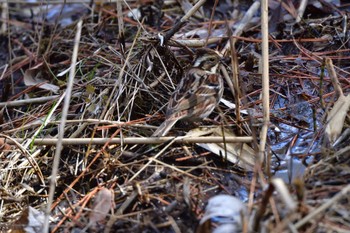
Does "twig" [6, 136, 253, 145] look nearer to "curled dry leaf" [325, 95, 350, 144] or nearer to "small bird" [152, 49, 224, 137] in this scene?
"small bird" [152, 49, 224, 137]

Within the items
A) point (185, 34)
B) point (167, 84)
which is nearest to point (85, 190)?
point (167, 84)

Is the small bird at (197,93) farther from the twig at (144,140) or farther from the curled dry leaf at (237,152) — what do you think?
the curled dry leaf at (237,152)

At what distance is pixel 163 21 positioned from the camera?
718 cm

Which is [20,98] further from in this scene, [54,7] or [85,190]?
[54,7]

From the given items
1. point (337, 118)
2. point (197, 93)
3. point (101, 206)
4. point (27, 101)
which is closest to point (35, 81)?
point (27, 101)

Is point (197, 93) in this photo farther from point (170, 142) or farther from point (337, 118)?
Result: point (337, 118)

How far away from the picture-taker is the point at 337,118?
15.1 ft

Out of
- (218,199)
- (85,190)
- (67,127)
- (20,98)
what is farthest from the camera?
(20,98)

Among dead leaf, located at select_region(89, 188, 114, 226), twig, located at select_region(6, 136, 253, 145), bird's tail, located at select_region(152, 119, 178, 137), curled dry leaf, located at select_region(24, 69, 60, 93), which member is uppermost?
curled dry leaf, located at select_region(24, 69, 60, 93)

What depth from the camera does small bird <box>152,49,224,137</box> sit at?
4.73m

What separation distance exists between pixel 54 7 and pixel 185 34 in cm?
262

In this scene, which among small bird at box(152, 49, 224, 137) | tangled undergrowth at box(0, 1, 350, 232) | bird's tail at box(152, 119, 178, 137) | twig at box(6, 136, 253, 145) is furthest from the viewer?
small bird at box(152, 49, 224, 137)

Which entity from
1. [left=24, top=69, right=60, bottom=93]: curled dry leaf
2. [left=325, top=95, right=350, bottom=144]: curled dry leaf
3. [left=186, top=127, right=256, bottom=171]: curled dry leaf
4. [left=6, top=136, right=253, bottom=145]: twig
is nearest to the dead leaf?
[left=6, top=136, right=253, bottom=145]: twig

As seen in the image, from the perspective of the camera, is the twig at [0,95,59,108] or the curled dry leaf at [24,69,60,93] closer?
the twig at [0,95,59,108]
